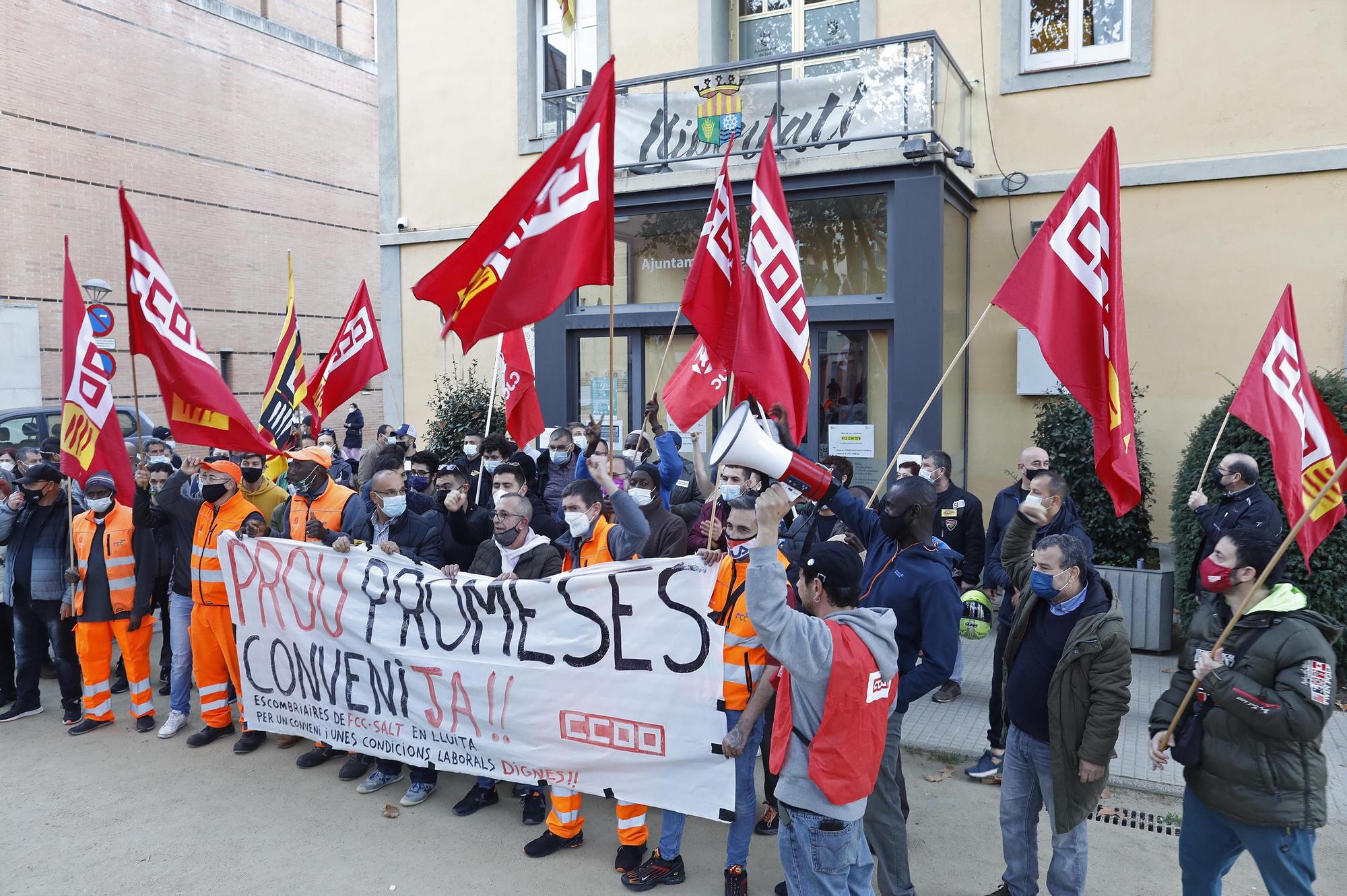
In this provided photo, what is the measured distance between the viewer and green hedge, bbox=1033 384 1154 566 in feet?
27.9

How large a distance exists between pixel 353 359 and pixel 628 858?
6372 mm

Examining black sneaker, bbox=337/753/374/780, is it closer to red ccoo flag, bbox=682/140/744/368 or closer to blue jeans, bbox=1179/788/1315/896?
red ccoo flag, bbox=682/140/744/368

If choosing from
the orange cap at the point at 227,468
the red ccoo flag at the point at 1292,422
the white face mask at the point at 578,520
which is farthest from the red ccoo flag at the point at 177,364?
the red ccoo flag at the point at 1292,422

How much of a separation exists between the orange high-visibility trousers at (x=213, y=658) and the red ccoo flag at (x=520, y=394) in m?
2.37

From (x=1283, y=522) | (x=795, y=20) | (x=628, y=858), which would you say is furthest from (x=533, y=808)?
(x=795, y=20)

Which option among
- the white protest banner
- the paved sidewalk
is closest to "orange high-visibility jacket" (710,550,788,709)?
the white protest banner

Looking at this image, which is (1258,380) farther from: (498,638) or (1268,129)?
(1268,129)

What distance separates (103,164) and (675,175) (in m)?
15.8

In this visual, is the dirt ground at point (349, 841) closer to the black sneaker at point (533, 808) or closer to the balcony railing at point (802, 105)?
the black sneaker at point (533, 808)

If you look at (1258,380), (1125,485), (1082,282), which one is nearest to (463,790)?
(1125,485)

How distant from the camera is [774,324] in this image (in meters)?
5.30

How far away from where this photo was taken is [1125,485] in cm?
441

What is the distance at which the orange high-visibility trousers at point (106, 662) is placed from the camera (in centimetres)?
677

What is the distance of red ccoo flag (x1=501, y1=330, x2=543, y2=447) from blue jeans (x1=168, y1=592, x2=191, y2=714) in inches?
104
